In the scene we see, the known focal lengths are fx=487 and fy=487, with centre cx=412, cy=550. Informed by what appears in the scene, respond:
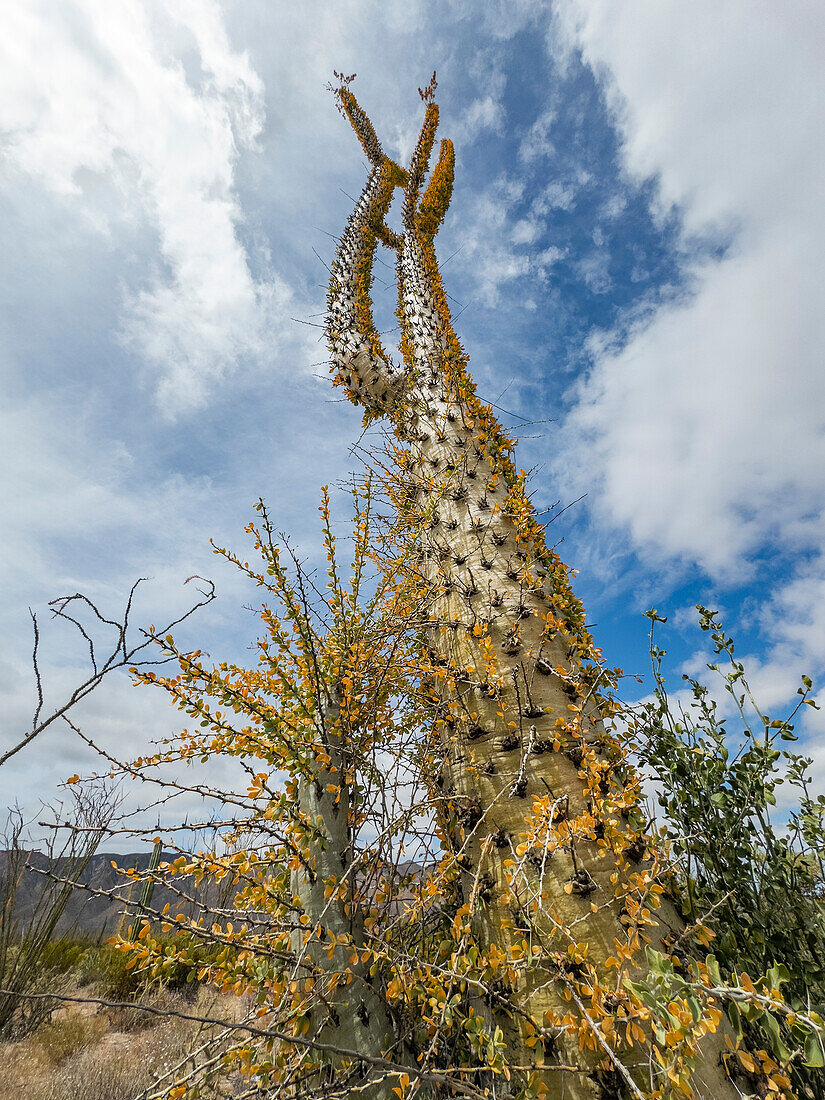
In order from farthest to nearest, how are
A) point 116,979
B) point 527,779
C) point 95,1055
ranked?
1. point 116,979
2. point 95,1055
3. point 527,779

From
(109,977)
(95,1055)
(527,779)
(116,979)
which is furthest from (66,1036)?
(527,779)

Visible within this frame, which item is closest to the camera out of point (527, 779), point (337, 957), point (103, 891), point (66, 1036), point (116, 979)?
point (103, 891)

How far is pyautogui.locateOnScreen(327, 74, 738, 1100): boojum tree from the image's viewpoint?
5.89ft

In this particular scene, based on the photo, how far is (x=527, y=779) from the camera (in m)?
2.46

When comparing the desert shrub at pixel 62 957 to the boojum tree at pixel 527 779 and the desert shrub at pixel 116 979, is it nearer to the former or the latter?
the desert shrub at pixel 116 979

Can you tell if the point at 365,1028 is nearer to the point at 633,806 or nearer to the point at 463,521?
the point at 633,806

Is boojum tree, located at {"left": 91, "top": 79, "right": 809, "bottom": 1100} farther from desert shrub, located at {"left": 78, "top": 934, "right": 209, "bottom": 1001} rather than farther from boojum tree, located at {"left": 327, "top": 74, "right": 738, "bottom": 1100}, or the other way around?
desert shrub, located at {"left": 78, "top": 934, "right": 209, "bottom": 1001}

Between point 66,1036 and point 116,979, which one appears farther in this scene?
point 116,979

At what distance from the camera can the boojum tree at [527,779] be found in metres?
1.80

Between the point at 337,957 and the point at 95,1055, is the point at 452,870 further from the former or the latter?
the point at 95,1055

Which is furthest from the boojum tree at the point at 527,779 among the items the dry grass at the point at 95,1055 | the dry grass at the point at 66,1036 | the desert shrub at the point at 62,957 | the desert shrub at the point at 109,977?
the desert shrub at the point at 62,957

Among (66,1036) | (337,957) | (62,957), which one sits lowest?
(66,1036)

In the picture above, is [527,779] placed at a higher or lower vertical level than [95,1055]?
higher

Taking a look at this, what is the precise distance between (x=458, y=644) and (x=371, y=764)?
3.02 ft
